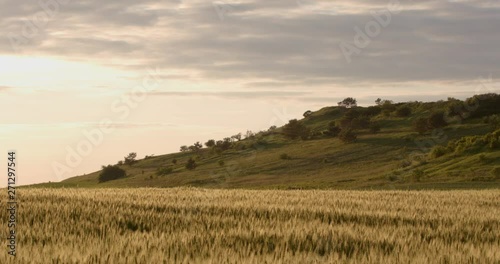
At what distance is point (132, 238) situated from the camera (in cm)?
1033

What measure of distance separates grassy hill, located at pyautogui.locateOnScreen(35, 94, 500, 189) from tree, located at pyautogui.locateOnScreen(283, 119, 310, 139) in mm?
344

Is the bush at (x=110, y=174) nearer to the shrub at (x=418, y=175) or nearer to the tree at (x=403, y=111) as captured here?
the tree at (x=403, y=111)

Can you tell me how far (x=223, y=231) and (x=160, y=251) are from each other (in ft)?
10.2

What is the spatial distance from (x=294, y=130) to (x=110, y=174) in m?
29.7

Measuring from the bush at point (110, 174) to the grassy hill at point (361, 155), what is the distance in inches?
84.5

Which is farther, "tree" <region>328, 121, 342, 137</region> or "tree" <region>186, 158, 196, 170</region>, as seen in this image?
"tree" <region>328, 121, 342, 137</region>

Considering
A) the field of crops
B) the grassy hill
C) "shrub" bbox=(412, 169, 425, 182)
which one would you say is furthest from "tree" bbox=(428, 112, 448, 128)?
the field of crops

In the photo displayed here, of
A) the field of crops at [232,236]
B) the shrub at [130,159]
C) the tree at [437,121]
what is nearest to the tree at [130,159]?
the shrub at [130,159]

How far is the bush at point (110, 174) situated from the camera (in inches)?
4046

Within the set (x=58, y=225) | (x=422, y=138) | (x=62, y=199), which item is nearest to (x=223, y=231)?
(x=58, y=225)

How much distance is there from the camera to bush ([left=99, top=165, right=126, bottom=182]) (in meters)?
103

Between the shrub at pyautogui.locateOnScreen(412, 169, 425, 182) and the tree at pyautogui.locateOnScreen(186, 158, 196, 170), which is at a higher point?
the tree at pyautogui.locateOnScreen(186, 158, 196, 170)

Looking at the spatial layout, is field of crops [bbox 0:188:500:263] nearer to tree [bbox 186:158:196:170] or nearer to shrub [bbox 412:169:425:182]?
shrub [bbox 412:169:425:182]

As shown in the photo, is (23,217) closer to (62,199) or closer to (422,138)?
(62,199)
